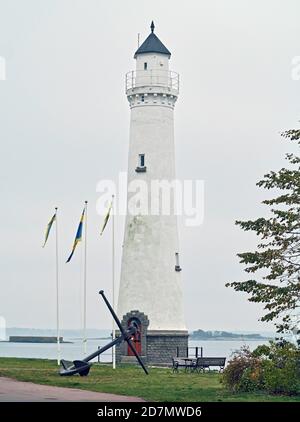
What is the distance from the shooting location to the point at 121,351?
55.8 meters

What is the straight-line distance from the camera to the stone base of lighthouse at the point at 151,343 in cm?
5497

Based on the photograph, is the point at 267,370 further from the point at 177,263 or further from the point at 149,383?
the point at 177,263

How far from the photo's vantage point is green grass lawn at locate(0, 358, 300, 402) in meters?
28.9

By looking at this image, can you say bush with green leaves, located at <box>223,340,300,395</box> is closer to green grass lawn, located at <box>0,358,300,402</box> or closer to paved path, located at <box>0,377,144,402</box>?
green grass lawn, located at <box>0,358,300,402</box>

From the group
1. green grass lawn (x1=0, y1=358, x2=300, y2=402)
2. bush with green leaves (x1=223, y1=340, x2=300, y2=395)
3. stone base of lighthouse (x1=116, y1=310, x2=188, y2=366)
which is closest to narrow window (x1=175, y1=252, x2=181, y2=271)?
stone base of lighthouse (x1=116, y1=310, x2=188, y2=366)

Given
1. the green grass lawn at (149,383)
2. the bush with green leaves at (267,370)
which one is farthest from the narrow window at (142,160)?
the bush with green leaves at (267,370)

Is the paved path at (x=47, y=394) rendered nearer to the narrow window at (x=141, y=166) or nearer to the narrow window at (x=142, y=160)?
the narrow window at (x=141, y=166)

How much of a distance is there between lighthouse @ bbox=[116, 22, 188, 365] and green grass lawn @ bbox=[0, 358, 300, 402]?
10404mm

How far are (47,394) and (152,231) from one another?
92.7 ft

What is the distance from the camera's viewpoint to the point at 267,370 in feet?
102

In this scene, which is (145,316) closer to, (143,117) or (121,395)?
(143,117)
